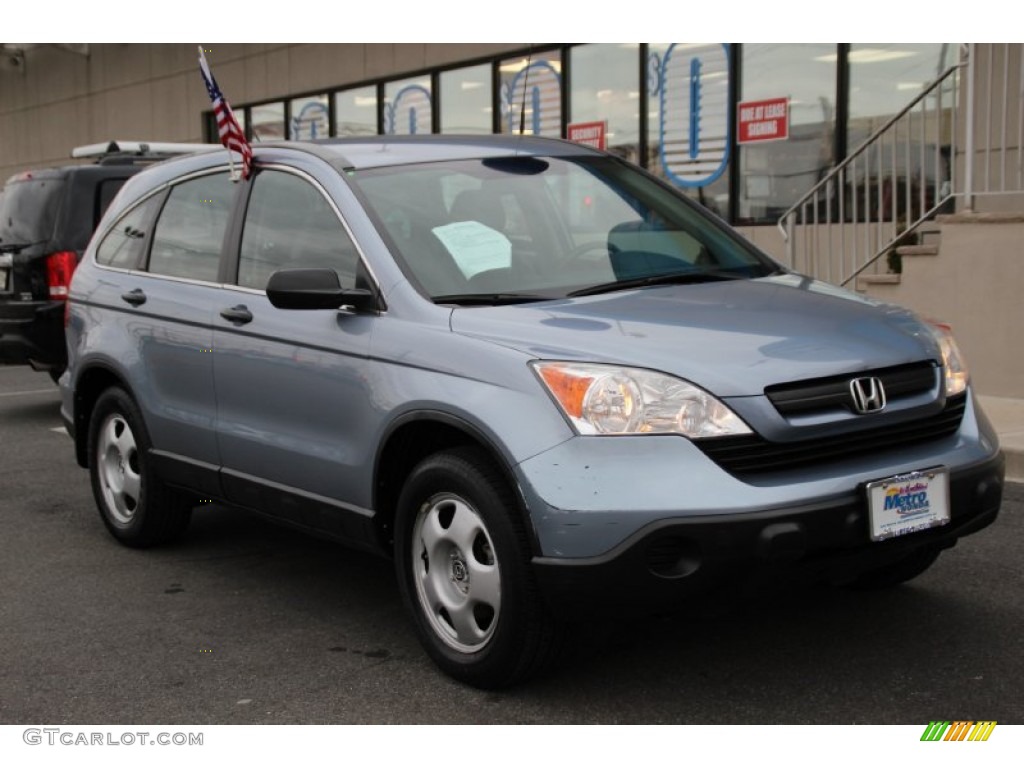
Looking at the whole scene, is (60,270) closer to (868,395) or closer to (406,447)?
(406,447)

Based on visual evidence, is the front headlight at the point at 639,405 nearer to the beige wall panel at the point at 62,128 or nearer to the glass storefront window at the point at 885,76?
the glass storefront window at the point at 885,76

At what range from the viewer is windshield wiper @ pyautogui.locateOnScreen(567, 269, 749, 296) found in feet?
14.9

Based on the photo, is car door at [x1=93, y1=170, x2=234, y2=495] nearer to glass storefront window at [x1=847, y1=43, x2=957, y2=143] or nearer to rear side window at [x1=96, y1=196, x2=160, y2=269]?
rear side window at [x1=96, y1=196, x2=160, y2=269]

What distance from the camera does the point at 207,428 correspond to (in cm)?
538

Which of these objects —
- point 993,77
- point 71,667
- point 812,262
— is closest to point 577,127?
point 812,262

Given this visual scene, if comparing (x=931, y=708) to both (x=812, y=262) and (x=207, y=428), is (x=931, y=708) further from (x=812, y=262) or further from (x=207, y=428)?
(x=812, y=262)

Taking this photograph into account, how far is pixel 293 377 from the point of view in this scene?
4828 millimetres

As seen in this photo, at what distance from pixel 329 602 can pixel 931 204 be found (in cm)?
792

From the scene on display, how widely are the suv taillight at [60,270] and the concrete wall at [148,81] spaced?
795cm

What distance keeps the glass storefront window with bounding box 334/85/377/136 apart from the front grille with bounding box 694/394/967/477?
16.2 m

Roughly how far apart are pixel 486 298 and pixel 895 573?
187 centimetres

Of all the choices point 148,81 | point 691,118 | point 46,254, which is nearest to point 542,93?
point 691,118

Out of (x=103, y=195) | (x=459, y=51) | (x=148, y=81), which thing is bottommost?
(x=103, y=195)

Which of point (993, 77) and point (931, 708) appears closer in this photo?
point (931, 708)
